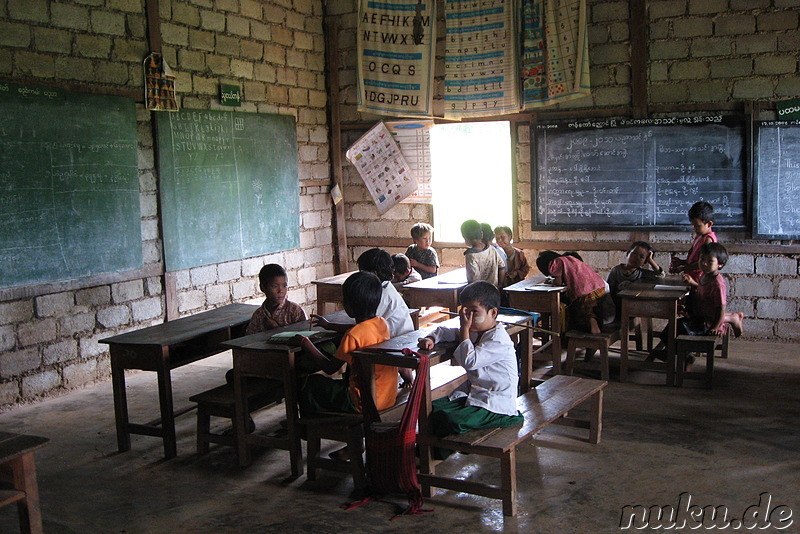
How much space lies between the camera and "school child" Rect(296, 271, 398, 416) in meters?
4.05

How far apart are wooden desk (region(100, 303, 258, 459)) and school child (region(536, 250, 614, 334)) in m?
2.48

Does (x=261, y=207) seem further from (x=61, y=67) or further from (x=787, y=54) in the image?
(x=787, y=54)

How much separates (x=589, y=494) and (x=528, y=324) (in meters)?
1.05

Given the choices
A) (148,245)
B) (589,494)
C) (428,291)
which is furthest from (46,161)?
(589,494)

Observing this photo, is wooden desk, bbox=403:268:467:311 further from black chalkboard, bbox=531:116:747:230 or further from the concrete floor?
black chalkboard, bbox=531:116:747:230

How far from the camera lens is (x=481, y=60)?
8.15 meters

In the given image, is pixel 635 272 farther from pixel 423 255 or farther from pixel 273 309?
pixel 273 309

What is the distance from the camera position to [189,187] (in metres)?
7.27

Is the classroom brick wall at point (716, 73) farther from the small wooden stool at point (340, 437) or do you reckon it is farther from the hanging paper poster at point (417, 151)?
the small wooden stool at point (340, 437)

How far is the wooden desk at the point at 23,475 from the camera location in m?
3.10

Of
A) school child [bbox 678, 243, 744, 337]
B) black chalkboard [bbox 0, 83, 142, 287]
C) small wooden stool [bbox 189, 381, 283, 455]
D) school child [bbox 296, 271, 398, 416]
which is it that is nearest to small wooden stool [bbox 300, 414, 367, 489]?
school child [bbox 296, 271, 398, 416]

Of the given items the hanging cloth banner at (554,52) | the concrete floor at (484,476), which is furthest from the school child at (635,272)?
the hanging cloth banner at (554,52)

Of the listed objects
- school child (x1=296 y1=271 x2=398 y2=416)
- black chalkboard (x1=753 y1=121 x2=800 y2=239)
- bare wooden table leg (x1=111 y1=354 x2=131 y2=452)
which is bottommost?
bare wooden table leg (x1=111 y1=354 x2=131 y2=452)
